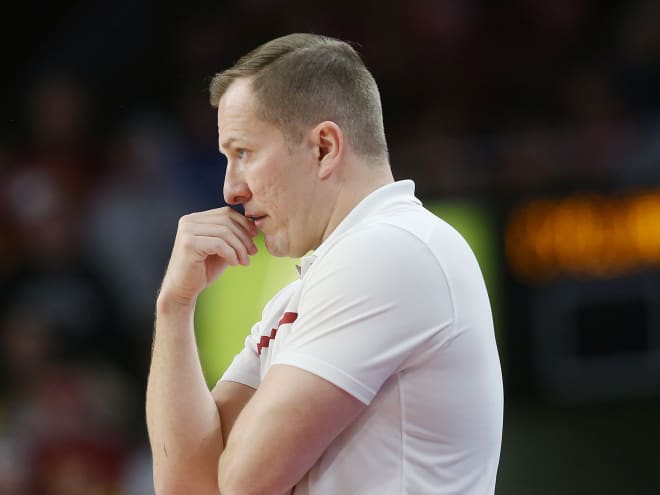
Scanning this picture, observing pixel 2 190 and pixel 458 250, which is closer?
pixel 458 250

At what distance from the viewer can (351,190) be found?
231 cm

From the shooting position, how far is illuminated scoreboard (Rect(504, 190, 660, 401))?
615cm

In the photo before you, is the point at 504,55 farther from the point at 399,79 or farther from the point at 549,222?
the point at 549,222

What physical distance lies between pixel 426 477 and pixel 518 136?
4720mm

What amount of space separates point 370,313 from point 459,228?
4024 mm

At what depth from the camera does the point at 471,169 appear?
21.0ft

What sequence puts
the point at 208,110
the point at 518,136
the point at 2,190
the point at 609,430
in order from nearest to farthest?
the point at 609,430 < the point at 518,136 < the point at 2,190 < the point at 208,110

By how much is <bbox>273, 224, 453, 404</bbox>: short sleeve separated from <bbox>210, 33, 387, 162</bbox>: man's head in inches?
11.1

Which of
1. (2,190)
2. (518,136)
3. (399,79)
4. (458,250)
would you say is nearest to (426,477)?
(458,250)

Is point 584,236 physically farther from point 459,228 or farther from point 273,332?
point 273,332

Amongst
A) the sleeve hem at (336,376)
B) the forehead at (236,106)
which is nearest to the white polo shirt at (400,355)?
the sleeve hem at (336,376)

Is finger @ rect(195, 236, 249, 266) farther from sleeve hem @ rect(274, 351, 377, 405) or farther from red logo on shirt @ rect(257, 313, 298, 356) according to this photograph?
sleeve hem @ rect(274, 351, 377, 405)

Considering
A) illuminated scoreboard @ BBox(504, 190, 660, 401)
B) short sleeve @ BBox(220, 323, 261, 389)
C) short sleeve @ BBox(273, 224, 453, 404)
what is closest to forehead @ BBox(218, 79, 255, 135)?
short sleeve @ BBox(273, 224, 453, 404)

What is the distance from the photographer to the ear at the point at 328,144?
2.27 meters
